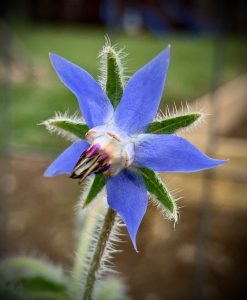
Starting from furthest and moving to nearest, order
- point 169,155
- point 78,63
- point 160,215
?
point 78,63
point 160,215
point 169,155

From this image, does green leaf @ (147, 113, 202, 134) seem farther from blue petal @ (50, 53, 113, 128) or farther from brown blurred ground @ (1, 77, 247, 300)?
brown blurred ground @ (1, 77, 247, 300)

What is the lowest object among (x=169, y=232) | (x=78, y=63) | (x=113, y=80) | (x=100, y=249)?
(x=100, y=249)

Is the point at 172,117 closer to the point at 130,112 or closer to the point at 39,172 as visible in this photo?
the point at 130,112

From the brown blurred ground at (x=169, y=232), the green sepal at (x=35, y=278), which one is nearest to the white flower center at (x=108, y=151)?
the green sepal at (x=35, y=278)

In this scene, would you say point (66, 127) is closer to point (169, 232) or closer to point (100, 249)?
point (100, 249)

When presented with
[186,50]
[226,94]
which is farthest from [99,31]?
[226,94]

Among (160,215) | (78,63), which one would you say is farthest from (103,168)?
(78,63)

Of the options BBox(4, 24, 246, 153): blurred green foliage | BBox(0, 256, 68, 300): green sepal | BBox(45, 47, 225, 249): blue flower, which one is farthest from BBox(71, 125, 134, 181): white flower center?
BBox(4, 24, 246, 153): blurred green foliage
